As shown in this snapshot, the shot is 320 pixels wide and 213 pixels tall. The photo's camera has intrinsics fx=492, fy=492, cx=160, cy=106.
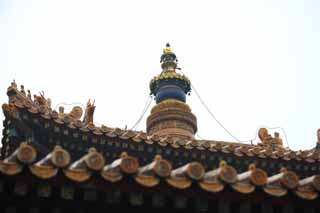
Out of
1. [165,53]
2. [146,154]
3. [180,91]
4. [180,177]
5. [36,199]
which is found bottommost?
[36,199]

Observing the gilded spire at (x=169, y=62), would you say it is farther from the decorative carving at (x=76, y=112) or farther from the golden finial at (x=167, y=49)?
the decorative carving at (x=76, y=112)

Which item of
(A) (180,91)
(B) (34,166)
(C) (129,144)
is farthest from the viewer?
(A) (180,91)

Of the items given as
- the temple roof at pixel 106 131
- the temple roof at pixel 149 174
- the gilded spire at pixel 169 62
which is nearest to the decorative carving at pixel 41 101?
the temple roof at pixel 106 131

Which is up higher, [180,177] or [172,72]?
[172,72]

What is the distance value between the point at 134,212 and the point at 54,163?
1.02 meters

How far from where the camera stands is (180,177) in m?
4.80

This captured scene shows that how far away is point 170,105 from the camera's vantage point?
16.8 m

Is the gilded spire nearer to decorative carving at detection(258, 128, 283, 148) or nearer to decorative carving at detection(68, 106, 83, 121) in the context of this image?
decorative carving at detection(258, 128, 283, 148)

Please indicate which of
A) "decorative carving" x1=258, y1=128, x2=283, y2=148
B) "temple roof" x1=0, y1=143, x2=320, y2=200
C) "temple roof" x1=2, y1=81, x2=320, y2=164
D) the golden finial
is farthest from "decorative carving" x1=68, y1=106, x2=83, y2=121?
the golden finial

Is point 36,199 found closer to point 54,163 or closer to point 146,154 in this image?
point 54,163

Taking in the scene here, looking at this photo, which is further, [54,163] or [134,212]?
[134,212]

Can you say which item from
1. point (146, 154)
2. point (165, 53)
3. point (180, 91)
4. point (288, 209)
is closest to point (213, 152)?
point (146, 154)

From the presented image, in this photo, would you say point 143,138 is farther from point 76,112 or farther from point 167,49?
point 167,49

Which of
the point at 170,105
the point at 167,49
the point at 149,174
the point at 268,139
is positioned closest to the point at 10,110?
the point at 149,174
